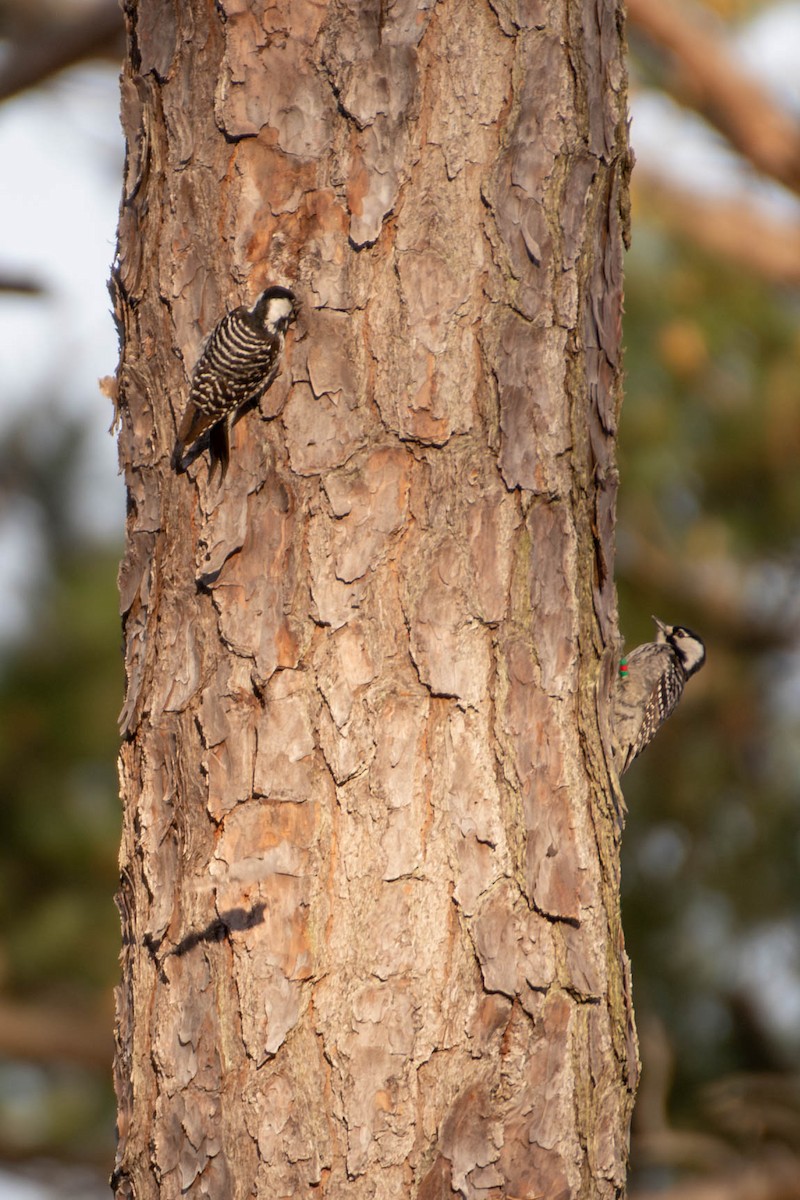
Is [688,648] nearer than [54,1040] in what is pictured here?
Yes

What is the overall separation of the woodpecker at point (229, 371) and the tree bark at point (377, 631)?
3cm

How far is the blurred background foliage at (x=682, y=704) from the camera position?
548 centimetres

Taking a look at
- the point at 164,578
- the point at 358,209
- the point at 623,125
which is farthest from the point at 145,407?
the point at 623,125

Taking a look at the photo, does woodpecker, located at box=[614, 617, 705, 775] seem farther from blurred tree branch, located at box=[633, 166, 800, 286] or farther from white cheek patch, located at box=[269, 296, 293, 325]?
blurred tree branch, located at box=[633, 166, 800, 286]

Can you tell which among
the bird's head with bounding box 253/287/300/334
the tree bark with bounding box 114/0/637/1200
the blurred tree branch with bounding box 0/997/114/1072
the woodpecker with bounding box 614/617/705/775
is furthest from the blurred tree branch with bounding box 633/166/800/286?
the blurred tree branch with bounding box 0/997/114/1072

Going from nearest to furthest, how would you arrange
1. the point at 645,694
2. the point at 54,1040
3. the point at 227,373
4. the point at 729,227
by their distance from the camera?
the point at 227,373 < the point at 645,694 < the point at 54,1040 < the point at 729,227

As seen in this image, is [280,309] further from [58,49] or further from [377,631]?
[58,49]

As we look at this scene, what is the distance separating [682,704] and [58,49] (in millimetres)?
4000

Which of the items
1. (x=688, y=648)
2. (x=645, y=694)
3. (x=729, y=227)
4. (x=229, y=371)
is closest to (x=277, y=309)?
Result: (x=229, y=371)

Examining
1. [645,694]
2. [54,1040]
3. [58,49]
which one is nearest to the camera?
[645,694]

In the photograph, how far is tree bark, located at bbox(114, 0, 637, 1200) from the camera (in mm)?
1717

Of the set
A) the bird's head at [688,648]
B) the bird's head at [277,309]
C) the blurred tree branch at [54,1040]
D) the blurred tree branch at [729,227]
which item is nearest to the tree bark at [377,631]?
the bird's head at [277,309]

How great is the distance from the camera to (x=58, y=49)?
13.0 feet

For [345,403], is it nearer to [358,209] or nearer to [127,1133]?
[358,209]
